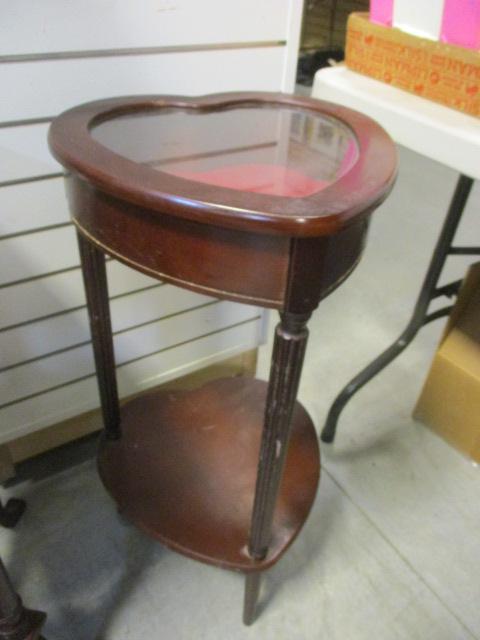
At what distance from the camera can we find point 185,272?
0.53 m

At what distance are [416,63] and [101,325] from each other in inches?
24.2

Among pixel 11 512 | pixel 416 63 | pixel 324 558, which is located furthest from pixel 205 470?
pixel 416 63

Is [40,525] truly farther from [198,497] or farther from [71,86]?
[71,86]

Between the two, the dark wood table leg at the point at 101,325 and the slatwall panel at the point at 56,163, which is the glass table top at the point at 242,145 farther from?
the dark wood table leg at the point at 101,325

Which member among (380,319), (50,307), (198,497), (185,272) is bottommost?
(380,319)

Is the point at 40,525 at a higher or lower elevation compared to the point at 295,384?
lower

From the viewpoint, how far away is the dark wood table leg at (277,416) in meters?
0.54

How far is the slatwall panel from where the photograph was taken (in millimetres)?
768

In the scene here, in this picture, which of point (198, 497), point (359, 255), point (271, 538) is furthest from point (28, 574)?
point (359, 255)

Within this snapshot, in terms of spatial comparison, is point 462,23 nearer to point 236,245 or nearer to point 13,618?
point 236,245

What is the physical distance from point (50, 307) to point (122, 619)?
55 cm

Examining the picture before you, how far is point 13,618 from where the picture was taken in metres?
0.70

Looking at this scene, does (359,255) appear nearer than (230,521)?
Yes

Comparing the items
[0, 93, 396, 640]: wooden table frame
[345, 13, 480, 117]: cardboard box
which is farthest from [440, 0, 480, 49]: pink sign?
[0, 93, 396, 640]: wooden table frame
